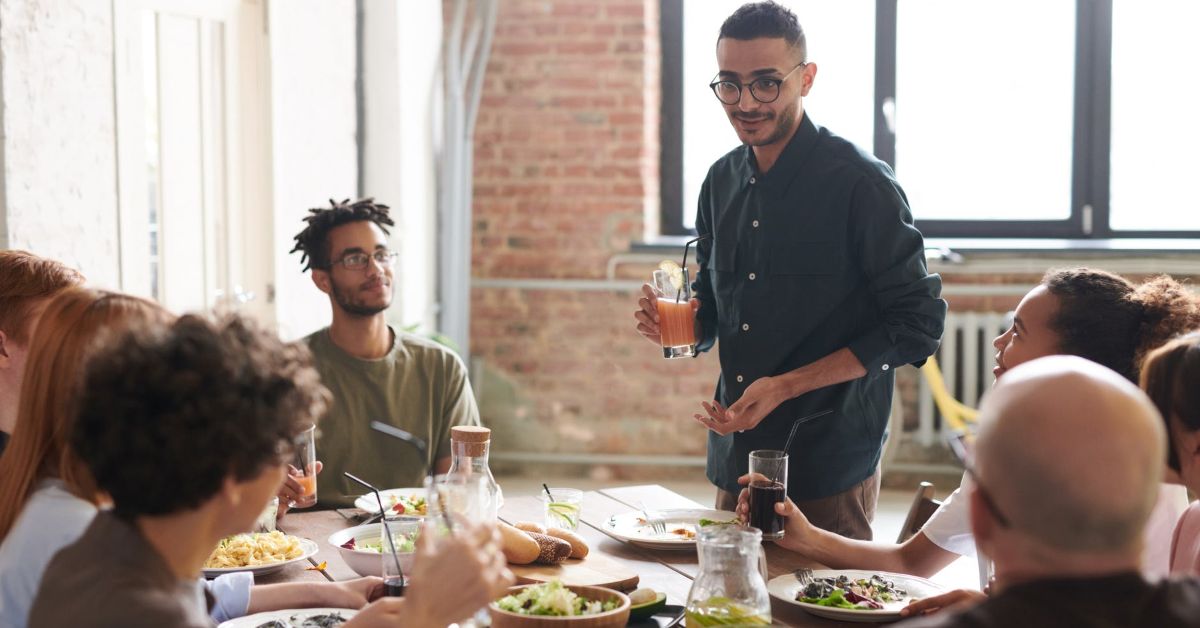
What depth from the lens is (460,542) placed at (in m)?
1.38

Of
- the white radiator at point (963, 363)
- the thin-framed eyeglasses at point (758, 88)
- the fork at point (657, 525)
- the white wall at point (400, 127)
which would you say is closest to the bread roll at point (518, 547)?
the fork at point (657, 525)

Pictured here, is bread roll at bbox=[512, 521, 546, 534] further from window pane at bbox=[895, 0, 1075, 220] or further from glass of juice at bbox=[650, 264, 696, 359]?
window pane at bbox=[895, 0, 1075, 220]

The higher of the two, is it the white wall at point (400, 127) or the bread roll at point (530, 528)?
the white wall at point (400, 127)

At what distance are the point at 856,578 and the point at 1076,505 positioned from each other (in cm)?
90

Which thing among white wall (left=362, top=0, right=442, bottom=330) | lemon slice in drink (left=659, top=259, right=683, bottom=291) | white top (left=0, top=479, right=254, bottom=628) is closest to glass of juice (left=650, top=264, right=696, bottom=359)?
lemon slice in drink (left=659, top=259, right=683, bottom=291)

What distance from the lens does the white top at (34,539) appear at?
1.50 meters

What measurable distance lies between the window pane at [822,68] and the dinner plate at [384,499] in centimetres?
348

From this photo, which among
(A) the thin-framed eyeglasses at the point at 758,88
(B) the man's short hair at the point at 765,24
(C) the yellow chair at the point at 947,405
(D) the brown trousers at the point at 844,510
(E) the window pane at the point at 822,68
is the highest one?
(E) the window pane at the point at 822,68

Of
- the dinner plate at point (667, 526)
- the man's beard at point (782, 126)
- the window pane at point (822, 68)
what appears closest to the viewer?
the dinner plate at point (667, 526)

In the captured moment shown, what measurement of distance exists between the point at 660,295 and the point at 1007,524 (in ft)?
5.09

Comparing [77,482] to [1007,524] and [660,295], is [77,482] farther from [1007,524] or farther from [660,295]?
[660,295]

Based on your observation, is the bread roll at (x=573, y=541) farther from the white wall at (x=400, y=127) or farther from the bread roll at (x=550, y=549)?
the white wall at (x=400, y=127)

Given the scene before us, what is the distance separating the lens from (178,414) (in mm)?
1214

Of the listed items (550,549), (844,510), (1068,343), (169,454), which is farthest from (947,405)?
(169,454)
